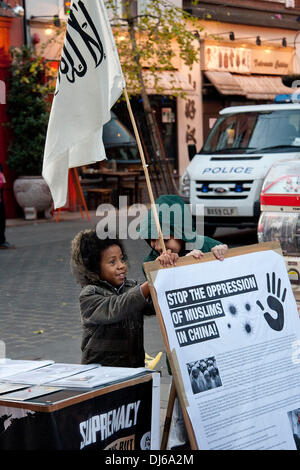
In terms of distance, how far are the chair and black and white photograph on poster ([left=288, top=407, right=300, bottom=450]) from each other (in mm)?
17460

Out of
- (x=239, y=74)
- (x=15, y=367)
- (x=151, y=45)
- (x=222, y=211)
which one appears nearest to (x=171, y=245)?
(x=15, y=367)

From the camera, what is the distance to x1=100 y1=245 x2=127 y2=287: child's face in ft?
13.8

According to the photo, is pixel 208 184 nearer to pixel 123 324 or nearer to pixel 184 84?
pixel 123 324

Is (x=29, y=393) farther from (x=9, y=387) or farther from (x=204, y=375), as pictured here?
(x=204, y=375)

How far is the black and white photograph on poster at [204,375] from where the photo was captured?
351 cm

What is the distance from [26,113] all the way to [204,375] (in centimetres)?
1572

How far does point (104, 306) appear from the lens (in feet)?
13.2

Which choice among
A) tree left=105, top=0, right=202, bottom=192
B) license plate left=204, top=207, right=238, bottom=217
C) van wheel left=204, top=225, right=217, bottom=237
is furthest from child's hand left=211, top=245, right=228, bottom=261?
tree left=105, top=0, right=202, bottom=192

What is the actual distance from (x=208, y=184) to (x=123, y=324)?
10049 millimetres

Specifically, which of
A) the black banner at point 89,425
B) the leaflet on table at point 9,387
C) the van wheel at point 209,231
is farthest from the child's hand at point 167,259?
the van wheel at point 209,231

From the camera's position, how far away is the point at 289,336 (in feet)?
13.0

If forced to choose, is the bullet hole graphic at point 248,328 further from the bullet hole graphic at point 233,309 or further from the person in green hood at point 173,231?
the person in green hood at point 173,231

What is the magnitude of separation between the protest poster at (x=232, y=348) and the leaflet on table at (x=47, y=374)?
45 centimetres
